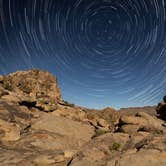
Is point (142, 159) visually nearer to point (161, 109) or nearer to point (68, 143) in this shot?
point (68, 143)

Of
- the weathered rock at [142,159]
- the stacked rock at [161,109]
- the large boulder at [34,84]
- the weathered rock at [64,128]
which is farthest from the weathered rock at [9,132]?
the stacked rock at [161,109]

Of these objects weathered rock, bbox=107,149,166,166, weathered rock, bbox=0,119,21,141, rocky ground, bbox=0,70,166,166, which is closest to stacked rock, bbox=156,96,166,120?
Answer: rocky ground, bbox=0,70,166,166

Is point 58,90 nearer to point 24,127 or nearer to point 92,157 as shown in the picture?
point 24,127

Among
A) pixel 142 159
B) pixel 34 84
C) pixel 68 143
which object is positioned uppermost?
pixel 34 84

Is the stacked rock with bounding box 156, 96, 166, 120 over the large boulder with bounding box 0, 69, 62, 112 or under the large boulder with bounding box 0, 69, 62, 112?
under

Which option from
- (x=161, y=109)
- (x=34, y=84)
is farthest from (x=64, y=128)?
(x=161, y=109)

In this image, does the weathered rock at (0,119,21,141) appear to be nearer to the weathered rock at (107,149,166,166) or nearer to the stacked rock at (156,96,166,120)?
the weathered rock at (107,149,166,166)

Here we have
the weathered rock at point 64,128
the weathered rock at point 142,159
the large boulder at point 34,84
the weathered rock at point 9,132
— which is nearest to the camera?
the weathered rock at point 142,159

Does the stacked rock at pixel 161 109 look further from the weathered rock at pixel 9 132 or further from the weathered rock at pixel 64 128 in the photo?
the weathered rock at pixel 9 132

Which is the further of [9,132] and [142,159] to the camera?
[9,132]

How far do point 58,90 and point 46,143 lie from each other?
172 feet

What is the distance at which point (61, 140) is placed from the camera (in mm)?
19328

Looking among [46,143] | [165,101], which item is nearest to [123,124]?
[46,143]

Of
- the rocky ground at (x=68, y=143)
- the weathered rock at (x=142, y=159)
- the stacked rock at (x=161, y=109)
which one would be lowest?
the weathered rock at (x=142, y=159)
